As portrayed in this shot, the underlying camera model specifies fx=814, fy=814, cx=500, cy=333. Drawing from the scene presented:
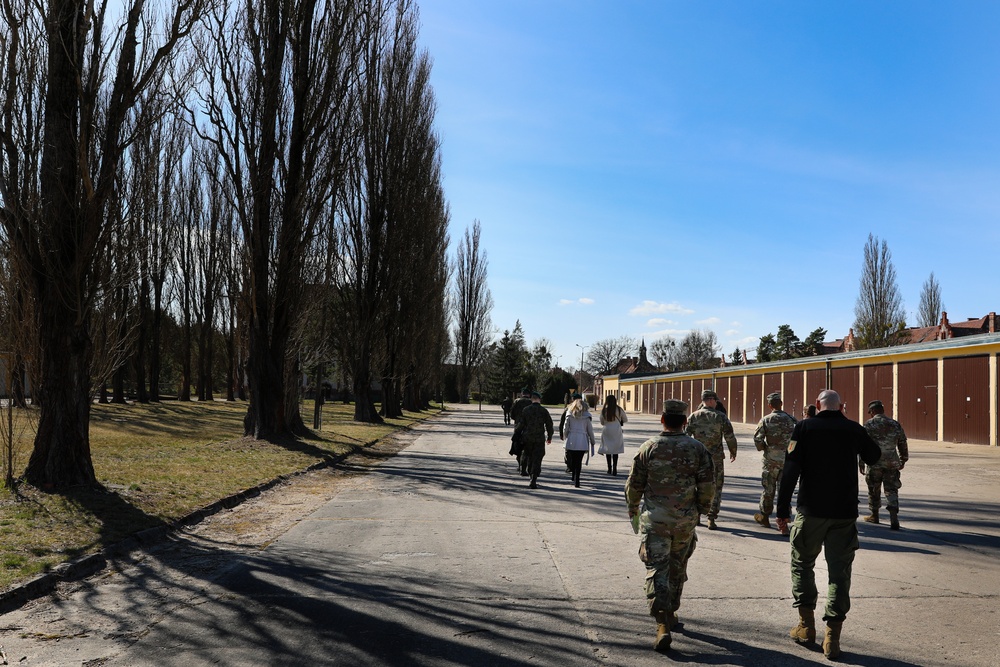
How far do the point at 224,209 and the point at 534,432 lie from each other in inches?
629

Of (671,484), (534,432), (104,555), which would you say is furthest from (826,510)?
(534,432)

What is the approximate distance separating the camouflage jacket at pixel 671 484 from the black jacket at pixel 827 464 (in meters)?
0.67

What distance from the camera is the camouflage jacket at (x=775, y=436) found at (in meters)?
10.5

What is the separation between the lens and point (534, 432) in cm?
1466

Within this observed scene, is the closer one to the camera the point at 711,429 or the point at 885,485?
the point at 711,429

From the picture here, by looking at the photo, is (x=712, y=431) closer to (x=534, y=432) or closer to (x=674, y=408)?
(x=674, y=408)

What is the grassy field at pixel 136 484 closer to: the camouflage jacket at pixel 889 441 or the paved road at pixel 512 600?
the paved road at pixel 512 600

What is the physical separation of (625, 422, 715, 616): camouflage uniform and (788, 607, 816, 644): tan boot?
0.80 meters

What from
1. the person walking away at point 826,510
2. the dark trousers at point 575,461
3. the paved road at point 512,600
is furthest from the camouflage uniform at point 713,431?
the person walking away at point 826,510

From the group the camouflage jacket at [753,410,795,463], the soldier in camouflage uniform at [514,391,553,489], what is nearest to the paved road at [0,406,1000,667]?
the camouflage jacket at [753,410,795,463]

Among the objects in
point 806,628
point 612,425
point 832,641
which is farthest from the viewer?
point 612,425

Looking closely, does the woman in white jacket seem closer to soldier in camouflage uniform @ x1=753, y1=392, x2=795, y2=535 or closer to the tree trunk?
soldier in camouflage uniform @ x1=753, y1=392, x2=795, y2=535

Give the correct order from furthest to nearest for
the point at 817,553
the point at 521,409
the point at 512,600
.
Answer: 1. the point at 521,409
2. the point at 512,600
3. the point at 817,553

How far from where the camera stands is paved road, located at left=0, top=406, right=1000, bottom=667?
5.09 meters
